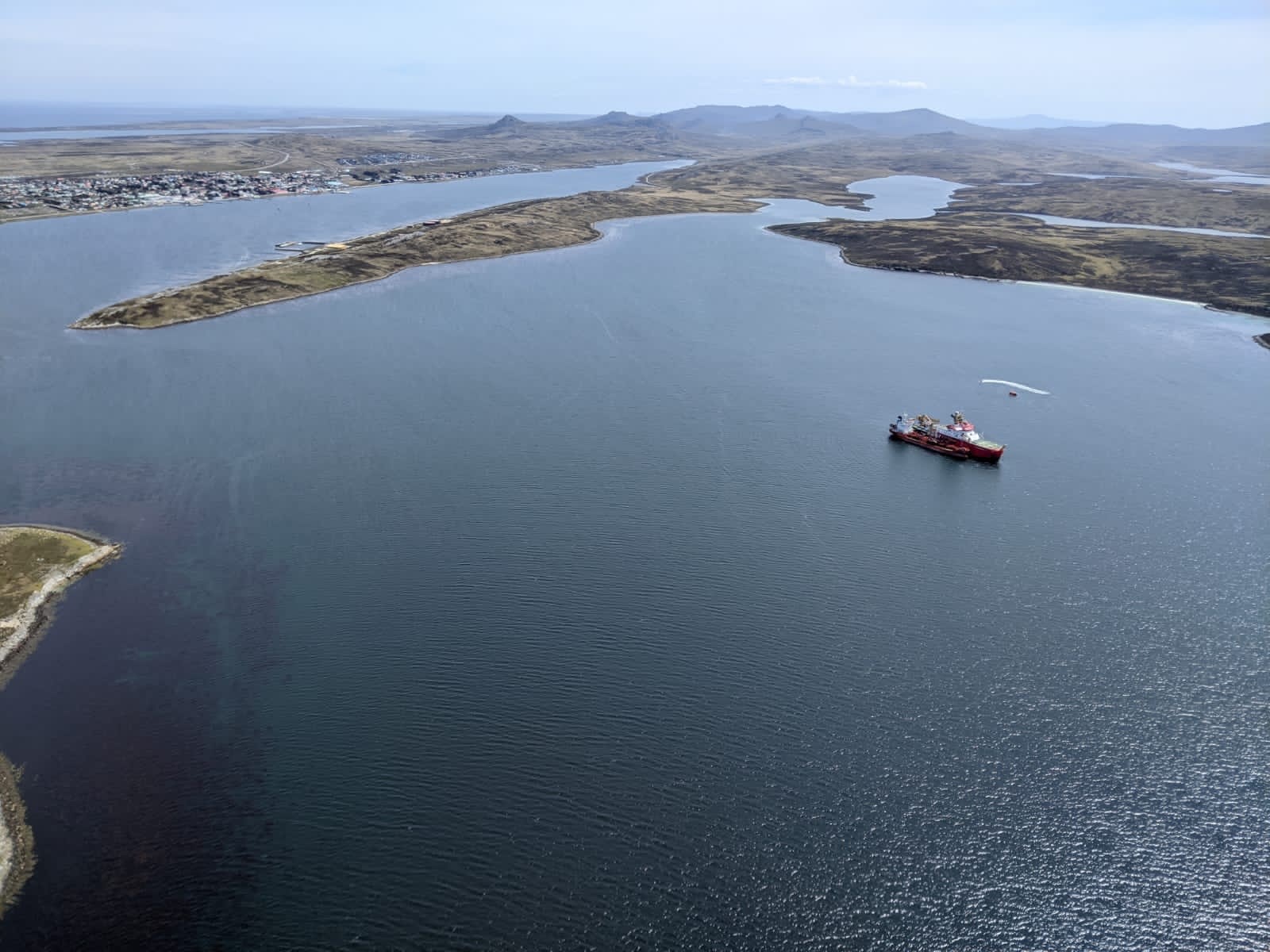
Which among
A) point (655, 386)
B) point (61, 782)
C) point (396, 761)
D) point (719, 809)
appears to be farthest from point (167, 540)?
point (655, 386)

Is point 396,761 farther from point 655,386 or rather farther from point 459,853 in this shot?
point 655,386

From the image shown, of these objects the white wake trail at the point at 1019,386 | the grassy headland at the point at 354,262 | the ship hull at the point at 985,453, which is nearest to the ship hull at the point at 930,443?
the ship hull at the point at 985,453

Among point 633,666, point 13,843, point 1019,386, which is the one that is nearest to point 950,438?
point 1019,386

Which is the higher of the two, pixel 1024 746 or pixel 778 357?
pixel 778 357

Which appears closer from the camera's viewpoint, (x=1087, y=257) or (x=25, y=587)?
(x=25, y=587)

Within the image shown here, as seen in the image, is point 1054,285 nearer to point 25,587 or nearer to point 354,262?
point 354,262

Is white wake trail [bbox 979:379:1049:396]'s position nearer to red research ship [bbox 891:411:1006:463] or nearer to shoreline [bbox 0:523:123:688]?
red research ship [bbox 891:411:1006:463]

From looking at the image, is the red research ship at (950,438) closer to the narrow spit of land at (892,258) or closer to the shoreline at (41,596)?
the shoreline at (41,596)
